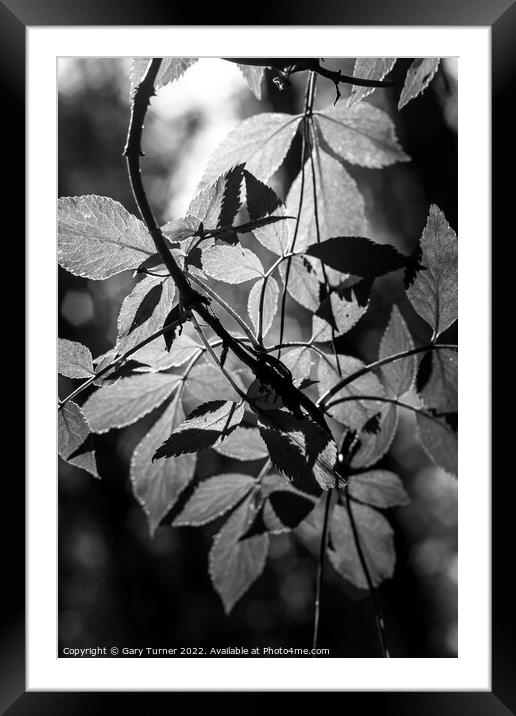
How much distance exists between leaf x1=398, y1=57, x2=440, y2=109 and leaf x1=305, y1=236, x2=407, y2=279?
0.45 ft

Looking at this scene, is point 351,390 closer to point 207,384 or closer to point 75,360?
point 207,384

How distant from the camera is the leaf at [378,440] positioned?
56cm

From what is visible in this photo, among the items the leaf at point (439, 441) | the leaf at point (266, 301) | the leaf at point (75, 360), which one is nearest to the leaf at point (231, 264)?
the leaf at point (266, 301)

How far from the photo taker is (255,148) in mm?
545

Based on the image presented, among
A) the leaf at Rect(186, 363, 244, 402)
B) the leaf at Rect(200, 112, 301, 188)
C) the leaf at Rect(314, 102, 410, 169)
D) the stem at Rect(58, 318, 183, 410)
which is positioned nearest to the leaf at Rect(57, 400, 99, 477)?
the stem at Rect(58, 318, 183, 410)

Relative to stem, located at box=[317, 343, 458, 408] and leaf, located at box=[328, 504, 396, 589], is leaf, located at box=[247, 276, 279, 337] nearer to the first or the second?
stem, located at box=[317, 343, 458, 408]

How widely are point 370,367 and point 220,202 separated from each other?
212mm

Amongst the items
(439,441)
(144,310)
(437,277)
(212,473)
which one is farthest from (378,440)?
(212,473)

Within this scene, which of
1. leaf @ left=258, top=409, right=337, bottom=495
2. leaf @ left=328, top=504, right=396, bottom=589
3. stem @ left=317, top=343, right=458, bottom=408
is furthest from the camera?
leaf @ left=328, top=504, right=396, bottom=589

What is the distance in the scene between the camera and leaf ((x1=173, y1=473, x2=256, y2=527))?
0.57 m
